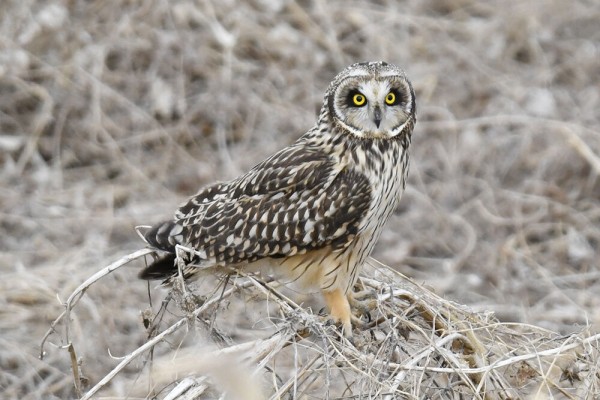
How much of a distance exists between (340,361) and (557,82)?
17.6 feet

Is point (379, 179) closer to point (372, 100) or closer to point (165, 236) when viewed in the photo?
point (372, 100)

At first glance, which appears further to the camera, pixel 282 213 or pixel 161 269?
pixel 282 213

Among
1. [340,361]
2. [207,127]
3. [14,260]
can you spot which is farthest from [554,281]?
[340,361]

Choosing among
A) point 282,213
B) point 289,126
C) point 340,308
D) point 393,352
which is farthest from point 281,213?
point 289,126

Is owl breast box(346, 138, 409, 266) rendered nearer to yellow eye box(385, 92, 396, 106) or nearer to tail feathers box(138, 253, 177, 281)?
yellow eye box(385, 92, 396, 106)

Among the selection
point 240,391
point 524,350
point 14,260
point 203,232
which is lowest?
point 14,260

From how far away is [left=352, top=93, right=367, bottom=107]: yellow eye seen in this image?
12.6 ft

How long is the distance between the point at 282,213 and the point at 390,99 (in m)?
0.55

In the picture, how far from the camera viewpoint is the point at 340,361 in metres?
3.14

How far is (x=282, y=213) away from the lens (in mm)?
3900

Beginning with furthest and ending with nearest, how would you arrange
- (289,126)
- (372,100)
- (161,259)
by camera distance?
(289,126), (372,100), (161,259)

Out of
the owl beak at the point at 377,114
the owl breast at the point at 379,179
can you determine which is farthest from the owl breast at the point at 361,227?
the owl beak at the point at 377,114

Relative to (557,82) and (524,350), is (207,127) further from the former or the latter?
(524,350)

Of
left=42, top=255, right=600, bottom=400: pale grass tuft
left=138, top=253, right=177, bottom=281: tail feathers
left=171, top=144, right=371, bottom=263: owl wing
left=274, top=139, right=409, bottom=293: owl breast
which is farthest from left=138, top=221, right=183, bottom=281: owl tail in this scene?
left=274, top=139, right=409, bottom=293: owl breast
